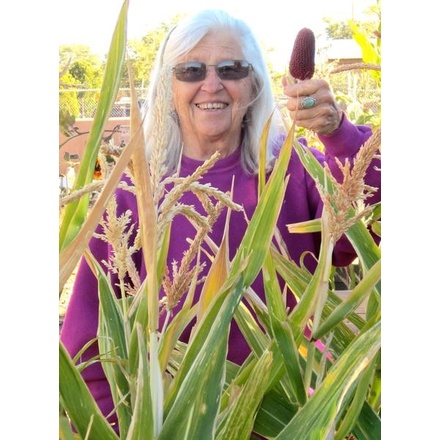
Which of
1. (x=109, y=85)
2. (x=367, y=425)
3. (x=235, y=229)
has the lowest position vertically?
(x=367, y=425)

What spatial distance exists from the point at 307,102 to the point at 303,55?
0.05 meters

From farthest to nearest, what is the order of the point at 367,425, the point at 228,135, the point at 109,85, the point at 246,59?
the point at 228,135 → the point at 246,59 → the point at 367,425 → the point at 109,85

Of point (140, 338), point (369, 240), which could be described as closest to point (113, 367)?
point (140, 338)

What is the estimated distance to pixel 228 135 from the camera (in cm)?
77

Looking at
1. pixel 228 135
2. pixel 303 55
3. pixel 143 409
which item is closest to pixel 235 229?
pixel 228 135

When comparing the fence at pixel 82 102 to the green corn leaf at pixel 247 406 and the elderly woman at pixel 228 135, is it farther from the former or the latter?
the green corn leaf at pixel 247 406

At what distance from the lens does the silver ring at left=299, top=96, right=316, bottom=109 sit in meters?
0.54

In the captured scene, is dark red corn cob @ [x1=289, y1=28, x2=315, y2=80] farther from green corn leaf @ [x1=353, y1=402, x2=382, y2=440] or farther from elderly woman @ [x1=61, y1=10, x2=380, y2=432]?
green corn leaf @ [x1=353, y1=402, x2=382, y2=440]

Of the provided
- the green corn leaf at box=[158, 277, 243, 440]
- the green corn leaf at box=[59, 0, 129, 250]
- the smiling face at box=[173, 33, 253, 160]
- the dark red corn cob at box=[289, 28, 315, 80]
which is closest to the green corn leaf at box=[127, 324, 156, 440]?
the green corn leaf at box=[158, 277, 243, 440]

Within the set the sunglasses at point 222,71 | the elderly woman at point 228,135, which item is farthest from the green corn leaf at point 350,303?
the sunglasses at point 222,71

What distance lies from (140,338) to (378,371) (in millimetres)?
223

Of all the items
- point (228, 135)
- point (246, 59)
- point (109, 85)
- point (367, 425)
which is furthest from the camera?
point (228, 135)

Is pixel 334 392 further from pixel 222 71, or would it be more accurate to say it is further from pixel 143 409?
pixel 222 71
